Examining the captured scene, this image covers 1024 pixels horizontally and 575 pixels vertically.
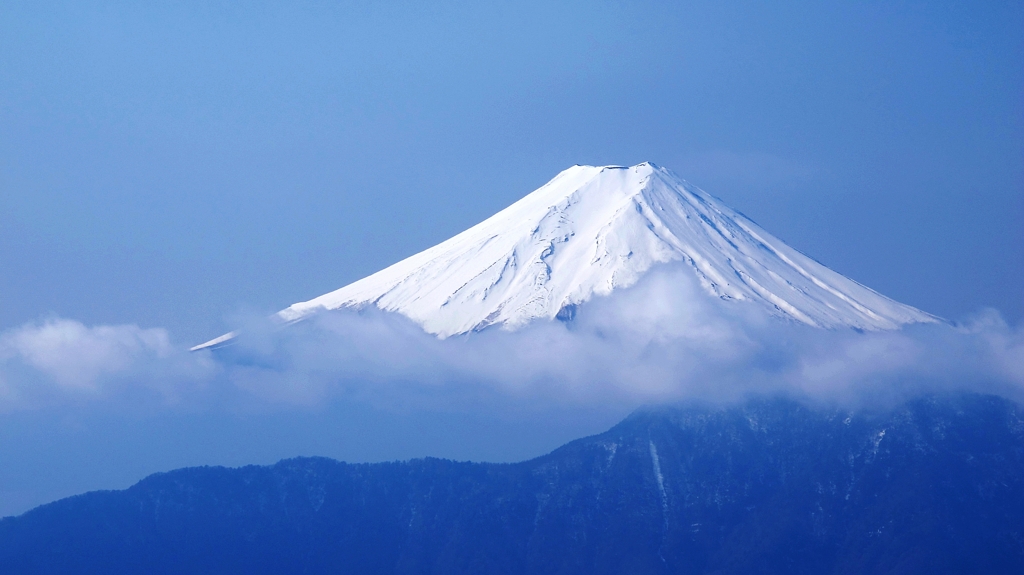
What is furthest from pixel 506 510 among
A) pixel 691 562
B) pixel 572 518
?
pixel 691 562

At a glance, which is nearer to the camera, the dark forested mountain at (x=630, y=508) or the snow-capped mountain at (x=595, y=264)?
the dark forested mountain at (x=630, y=508)

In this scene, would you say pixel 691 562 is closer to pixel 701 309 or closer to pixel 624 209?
pixel 701 309

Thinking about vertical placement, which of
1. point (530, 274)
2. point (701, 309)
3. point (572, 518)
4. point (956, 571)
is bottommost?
point (956, 571)

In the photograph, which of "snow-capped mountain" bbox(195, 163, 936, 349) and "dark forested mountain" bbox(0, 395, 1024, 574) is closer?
"dark forested mountain" bbox(0, 395, 1024, 574)

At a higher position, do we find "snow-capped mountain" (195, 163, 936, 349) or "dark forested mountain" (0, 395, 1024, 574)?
"snow-capped mountain" (195, 163, 936, 349)

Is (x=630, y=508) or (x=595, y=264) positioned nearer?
(x=630, y=508)
